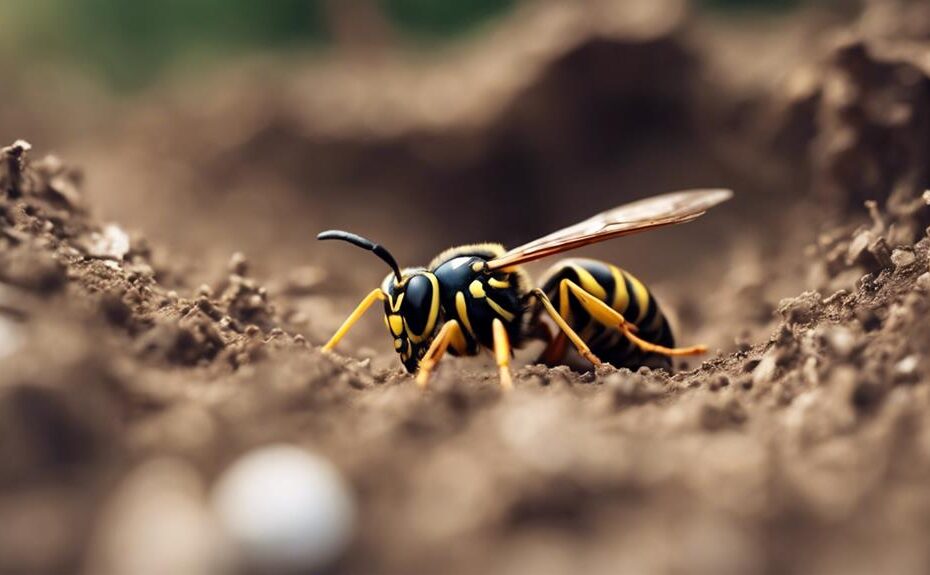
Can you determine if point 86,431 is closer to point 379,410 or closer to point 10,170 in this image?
point 379,410

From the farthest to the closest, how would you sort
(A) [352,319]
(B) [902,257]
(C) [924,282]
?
(A) [352,319] → (B) [902,257] → (C) [924,282]

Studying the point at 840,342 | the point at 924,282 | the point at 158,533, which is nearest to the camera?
the point at 158,533

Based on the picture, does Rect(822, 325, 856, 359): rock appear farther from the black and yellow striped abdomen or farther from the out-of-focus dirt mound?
the black and yellow striped abdomen

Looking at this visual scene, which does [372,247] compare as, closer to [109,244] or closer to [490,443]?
[109,244]

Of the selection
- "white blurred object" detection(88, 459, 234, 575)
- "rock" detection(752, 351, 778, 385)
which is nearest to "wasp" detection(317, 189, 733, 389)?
"rock" detection(752, 351, 778, 385)

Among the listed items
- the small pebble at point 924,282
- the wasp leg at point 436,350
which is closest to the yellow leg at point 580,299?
the wasp leg at point 436,350

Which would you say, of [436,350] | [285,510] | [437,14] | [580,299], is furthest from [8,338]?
[437,14]

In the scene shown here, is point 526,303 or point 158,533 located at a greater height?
point 526,303

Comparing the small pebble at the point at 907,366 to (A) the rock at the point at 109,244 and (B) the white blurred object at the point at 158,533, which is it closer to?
(B) the white blurred object at the point at 158,533
